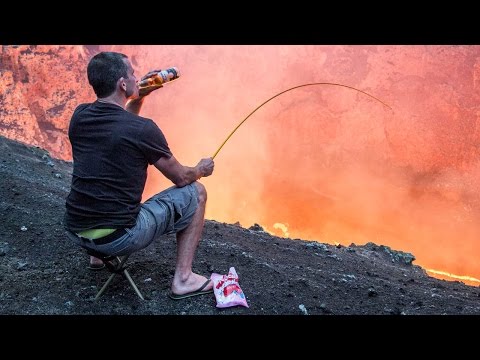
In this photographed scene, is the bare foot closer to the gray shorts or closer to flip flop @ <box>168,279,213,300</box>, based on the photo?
flip flop @ <box>168,279,213,300</box>

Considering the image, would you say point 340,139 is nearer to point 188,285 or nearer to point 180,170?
point 188,285

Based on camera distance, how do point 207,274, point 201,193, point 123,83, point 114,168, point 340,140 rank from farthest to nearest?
point 340,140
point 207,274
point 201,193
point 123,83
point 114,168

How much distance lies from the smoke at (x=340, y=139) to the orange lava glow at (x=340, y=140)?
26 mm

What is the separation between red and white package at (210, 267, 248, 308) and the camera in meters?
3.19

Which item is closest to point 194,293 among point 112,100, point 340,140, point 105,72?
point 112,100

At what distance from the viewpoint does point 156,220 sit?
3057 millimetres

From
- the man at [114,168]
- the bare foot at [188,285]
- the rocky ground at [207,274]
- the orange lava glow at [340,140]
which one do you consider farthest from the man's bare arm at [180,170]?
the orange lava glow at [340,140]

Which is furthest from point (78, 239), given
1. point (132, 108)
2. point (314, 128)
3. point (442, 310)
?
point (314, 128)

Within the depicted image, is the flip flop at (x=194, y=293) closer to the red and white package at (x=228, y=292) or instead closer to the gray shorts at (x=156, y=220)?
the red and white package at (x=228, y=292)

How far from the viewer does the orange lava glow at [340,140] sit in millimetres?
11133

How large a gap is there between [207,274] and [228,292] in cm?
55

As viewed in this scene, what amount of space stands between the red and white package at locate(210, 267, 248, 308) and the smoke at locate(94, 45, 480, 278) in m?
7.90

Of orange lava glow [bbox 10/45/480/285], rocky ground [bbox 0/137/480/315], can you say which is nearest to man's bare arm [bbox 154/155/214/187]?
rocky ground [bbox 0/137/480/315]

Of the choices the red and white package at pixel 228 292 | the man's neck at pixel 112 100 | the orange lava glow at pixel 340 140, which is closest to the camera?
the man's neck at pixel 112 100
